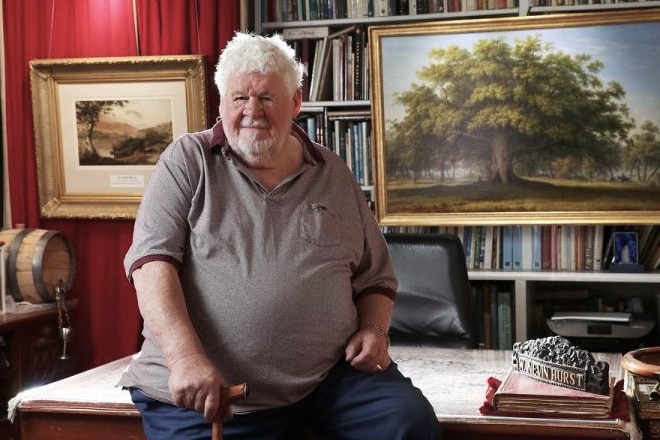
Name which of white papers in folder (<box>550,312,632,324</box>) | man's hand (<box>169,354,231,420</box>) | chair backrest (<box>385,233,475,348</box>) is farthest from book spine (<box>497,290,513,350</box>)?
man's hand (<box>169,354,231,420</box>)

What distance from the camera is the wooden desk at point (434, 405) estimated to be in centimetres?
174

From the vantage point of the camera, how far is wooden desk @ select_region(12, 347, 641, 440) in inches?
68.4

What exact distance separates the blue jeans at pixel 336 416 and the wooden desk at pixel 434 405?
0.26 feet

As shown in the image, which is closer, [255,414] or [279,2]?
[255,414]

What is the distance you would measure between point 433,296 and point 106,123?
194cm

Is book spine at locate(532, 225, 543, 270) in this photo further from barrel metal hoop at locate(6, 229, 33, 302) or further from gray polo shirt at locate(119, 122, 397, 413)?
barrel metal hoop at locate(6, 229, 33, 302)

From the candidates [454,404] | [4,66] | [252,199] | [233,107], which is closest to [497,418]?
[454,404]

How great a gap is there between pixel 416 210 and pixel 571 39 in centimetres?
97

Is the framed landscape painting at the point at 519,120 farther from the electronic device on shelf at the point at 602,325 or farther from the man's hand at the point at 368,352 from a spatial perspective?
the man's hand at the point at 368,352

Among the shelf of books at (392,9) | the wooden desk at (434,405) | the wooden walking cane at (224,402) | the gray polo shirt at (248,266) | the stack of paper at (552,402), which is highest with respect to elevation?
the shelf of books at (392,9)

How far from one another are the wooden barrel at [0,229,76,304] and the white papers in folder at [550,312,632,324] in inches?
83.3

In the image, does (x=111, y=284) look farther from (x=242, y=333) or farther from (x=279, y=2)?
(x=242, y=333)

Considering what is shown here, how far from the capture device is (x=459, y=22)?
3.70 m

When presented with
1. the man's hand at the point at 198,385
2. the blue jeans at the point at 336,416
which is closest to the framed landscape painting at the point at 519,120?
the blue jeans at the point at 336,416
